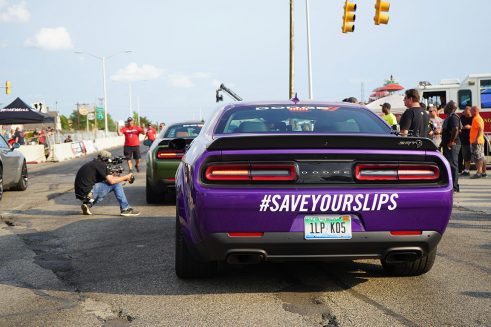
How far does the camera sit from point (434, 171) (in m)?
4.75

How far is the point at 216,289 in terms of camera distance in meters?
5.12

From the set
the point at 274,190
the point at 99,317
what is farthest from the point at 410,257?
the point at 99,317

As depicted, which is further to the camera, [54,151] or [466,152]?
[54,151]

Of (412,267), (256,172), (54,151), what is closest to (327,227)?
(256,172)

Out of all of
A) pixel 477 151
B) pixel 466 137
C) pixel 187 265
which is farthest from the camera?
pixel 466 137

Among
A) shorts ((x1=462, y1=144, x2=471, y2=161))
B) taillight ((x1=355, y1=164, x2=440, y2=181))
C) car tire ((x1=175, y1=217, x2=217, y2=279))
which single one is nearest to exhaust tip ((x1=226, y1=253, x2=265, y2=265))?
car tire ((x1=175, y1=217, x2=217, y2=279))

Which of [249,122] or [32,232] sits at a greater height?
[249,122]

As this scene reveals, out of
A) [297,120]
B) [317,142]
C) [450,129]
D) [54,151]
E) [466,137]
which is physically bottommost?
[54,151]

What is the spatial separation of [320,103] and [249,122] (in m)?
0.83

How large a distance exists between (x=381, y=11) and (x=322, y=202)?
16.1m

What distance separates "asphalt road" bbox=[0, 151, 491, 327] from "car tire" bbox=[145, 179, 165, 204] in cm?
315

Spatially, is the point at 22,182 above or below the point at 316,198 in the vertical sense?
below

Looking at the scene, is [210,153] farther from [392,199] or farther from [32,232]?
[32,232]

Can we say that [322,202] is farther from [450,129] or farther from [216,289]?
[450,129]
